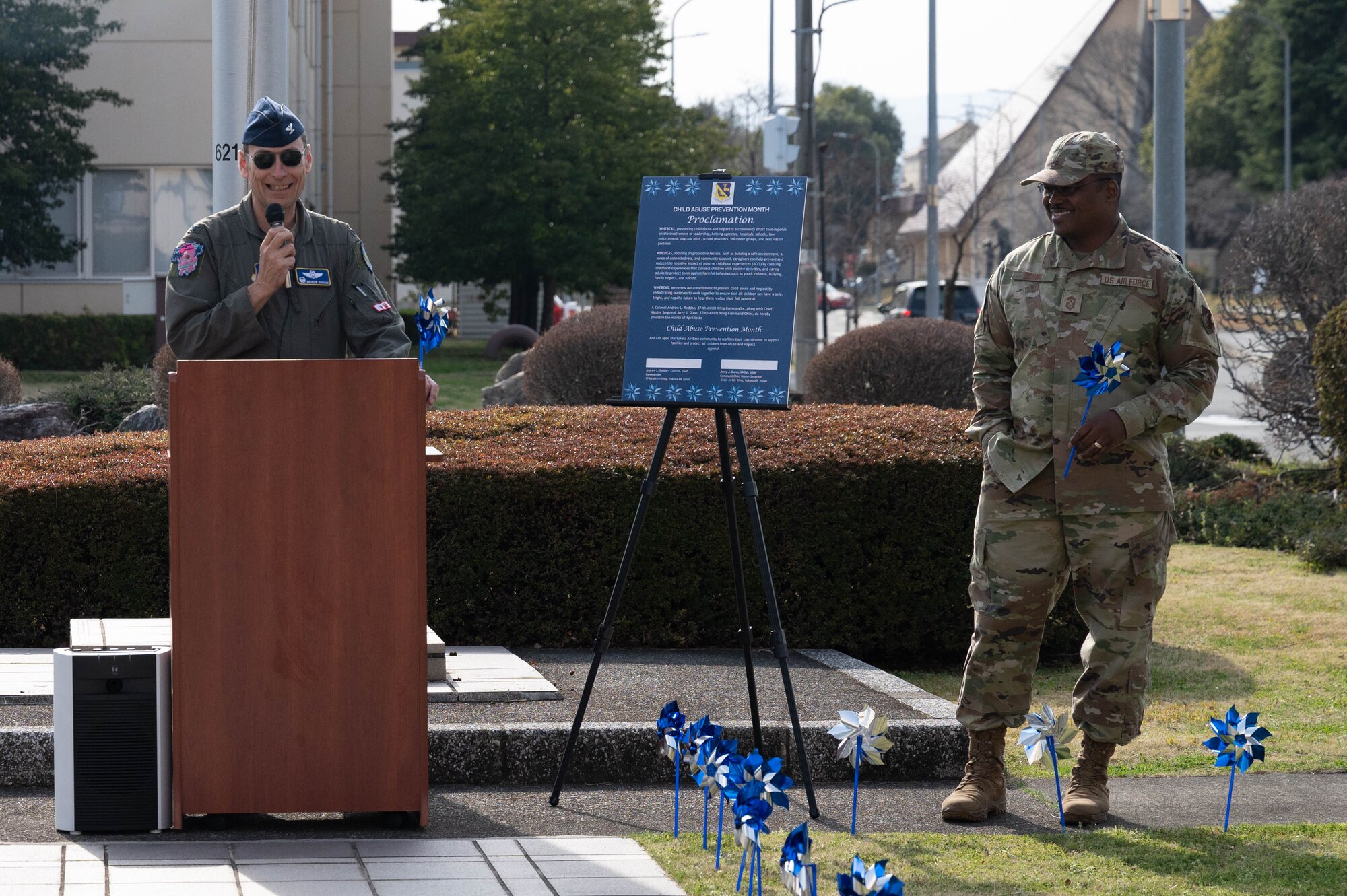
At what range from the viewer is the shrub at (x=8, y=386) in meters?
15.4

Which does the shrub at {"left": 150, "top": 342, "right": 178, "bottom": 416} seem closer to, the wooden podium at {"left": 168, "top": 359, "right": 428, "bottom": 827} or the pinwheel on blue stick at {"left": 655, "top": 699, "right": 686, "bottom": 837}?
the wooden podium at {"left": 168, "top": 359, "right": 428, "bottom": 827}

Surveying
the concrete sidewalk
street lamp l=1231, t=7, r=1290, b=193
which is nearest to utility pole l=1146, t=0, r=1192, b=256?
the concrete sidewalk

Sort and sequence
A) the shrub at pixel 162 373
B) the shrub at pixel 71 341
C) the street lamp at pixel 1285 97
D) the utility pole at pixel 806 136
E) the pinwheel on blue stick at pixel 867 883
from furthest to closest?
the street lamp at pixel 1285 97 < the shrub at pixel 71 341 < the utility pole at pixel 806 136 < the shrub at pixel 162 373 < the pinwheel on blue stick at pixel 867 883

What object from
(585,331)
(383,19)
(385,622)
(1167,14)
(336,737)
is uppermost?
(383,19)

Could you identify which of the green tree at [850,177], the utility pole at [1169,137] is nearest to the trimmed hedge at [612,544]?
the utility pole at [1169,137]

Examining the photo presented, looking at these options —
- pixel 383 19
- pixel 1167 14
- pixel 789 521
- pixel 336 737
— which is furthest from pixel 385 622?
pixel 383 19

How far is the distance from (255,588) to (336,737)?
1.67 ft

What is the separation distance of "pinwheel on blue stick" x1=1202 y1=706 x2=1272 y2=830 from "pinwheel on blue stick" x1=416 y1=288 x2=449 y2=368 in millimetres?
Answer: 2875

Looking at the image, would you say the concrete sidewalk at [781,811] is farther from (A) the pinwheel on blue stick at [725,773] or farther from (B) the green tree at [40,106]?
(B) the green tree at [40,106]

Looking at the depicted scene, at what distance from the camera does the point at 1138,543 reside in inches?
197

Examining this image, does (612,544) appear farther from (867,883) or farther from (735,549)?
(867,883)

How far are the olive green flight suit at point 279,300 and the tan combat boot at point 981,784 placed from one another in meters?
2.32

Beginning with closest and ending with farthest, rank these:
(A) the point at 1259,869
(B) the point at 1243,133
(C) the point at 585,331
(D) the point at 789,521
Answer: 1. (A) the point at 1259,869
2. (D) the point at 789,521
3. (C) the point at 585,331
4. (B) the point at 1243,133

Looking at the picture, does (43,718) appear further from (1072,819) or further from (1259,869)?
(1259,869)
